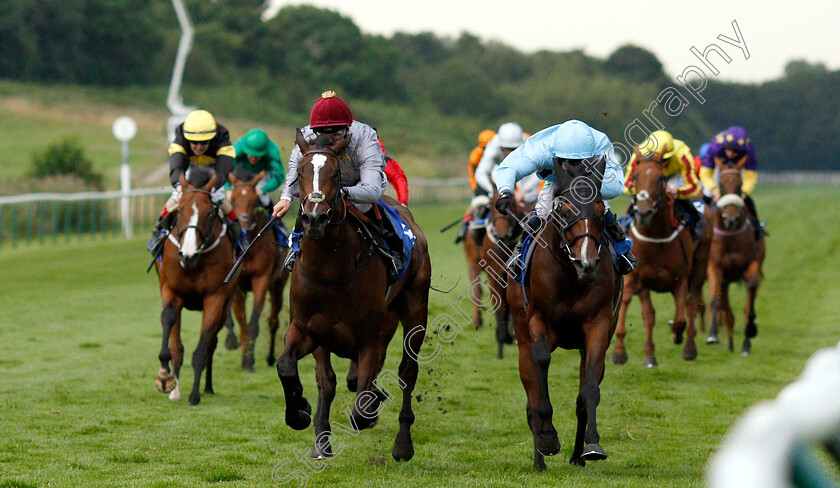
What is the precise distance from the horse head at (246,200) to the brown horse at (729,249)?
4.48 m

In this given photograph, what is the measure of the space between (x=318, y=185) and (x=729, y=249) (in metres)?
6.61

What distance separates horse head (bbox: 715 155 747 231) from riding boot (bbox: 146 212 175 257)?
5.43m

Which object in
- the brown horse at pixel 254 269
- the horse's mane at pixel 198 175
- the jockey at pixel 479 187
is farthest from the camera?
the jockey at pixel 479 187

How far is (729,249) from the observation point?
33.7 feet

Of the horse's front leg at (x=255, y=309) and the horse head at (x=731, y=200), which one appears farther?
the horse head at (x=731, y=200)

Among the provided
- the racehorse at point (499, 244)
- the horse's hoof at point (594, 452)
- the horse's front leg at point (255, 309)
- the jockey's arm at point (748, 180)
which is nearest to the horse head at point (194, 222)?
the horse's front leg at point (255, 309)

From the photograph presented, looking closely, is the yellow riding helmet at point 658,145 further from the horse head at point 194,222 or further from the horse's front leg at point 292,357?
the horse's front leg at point 292,357

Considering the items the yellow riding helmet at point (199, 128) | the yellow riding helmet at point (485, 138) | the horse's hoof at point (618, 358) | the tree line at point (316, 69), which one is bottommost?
the horse's hoof at point (618, 358)

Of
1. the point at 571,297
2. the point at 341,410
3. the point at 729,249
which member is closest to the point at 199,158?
the point at 341,410

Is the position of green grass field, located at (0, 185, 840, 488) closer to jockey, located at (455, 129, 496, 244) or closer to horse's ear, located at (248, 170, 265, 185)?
jockey, located at (455, 129, 496, 244)

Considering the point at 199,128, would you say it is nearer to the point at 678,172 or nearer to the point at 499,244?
the point at 499,244

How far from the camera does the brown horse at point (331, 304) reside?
479 cm

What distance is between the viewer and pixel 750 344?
10023 millimetres

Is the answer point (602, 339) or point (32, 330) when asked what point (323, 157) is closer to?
point (602, 339)
